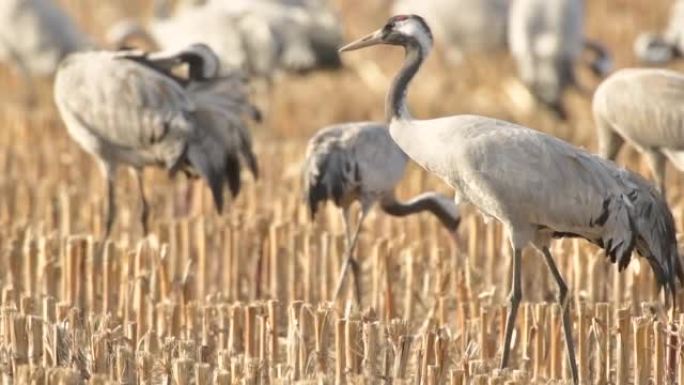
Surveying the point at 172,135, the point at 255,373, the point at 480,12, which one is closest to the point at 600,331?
the point at 255,373

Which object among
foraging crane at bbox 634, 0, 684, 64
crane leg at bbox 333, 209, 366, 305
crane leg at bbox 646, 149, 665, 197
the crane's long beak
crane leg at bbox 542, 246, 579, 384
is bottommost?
crane leg at bbox 542, 246, 579, 384

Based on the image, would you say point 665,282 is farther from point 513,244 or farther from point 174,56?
point 174,56

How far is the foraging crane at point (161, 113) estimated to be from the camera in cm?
913

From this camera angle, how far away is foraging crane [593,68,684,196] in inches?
333

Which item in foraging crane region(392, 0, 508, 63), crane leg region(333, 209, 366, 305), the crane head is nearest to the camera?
the crane head

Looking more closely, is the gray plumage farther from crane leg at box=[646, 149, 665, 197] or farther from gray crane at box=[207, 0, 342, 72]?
crane leg at box=[646, 149, 665, 197]

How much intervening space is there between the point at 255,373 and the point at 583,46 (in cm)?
933

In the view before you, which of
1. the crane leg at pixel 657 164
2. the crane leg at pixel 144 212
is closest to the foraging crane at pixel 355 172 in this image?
→ the crane leg at pixel 657 164

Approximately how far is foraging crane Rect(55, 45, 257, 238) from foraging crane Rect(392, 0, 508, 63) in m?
7.25

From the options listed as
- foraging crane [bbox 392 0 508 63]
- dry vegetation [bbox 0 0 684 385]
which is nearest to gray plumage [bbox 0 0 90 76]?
dry vegetation [bbox 0 0 684 385]

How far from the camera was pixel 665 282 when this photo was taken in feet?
22.6

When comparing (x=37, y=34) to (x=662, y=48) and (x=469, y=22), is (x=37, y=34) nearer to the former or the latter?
(x=469, y=22)

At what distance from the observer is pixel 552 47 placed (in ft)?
46.8

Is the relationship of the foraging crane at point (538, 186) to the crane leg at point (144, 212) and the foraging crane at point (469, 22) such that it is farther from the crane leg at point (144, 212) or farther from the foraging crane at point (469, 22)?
the foraging crane at point (469, 22)
